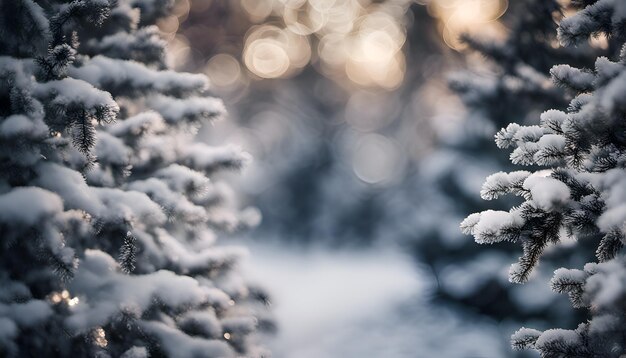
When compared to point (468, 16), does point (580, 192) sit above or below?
below

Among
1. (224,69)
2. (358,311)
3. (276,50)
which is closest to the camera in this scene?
(358,311)

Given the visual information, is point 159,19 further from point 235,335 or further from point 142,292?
point 235,335

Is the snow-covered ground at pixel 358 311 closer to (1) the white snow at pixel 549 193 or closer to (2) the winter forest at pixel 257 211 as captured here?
(2) the winter forest at pixel 257 211

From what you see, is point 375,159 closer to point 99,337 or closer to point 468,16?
point 468,16

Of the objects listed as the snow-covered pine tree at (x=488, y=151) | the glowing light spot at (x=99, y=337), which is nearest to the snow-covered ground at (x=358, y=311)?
the snow-covered pine tree at (x=488, y=151)

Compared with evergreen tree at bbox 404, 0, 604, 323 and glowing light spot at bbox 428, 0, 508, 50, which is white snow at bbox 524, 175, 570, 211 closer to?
evergreen tree at bbox 404, 0, 604, 323

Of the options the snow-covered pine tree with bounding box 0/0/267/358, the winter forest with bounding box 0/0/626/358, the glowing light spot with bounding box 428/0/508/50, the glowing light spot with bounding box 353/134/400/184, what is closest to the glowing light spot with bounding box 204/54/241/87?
the glowing light spot with bounding box 353/134/400/184

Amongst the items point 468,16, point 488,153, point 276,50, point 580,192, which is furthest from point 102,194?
point 276,50
